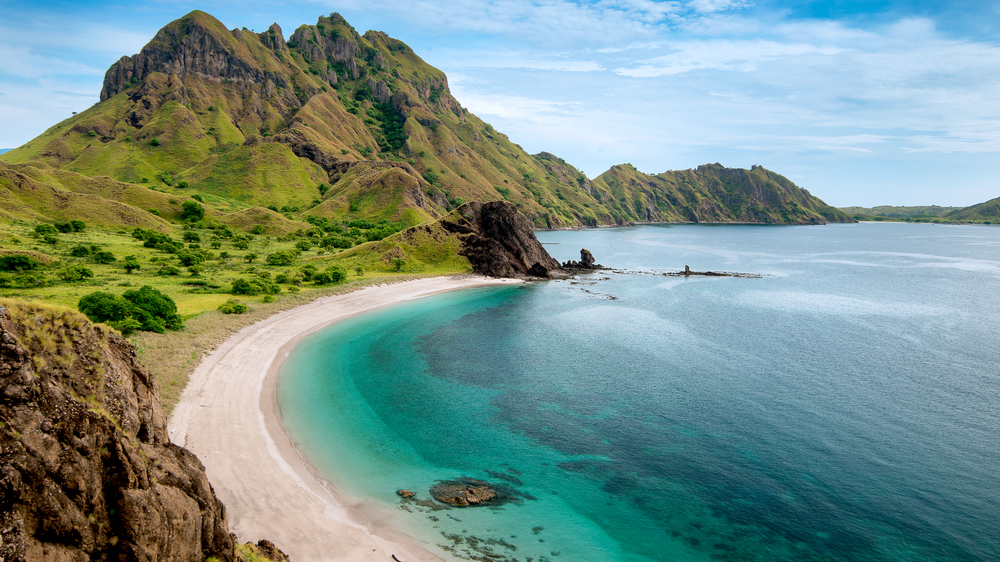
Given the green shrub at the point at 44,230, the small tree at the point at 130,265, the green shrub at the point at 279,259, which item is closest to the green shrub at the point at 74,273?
the small tree at the point at 130,265

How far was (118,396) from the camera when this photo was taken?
14469mm

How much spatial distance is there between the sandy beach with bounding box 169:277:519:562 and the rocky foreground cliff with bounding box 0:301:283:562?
7.89 meters

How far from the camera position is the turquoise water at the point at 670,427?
25828 millimetres

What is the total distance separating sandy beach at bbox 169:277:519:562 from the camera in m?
22.8

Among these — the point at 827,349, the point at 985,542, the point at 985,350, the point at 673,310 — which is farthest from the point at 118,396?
the point at 985,350

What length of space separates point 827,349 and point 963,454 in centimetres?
2892

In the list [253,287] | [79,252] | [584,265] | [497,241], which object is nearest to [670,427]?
[253,287]

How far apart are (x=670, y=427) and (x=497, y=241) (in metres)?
88.2

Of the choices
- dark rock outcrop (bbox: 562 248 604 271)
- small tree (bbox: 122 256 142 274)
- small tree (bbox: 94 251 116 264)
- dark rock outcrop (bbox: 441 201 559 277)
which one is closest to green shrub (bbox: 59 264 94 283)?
small tree (bbox: 122 256 142 274)

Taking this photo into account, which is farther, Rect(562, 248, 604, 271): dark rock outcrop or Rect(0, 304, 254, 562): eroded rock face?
Rect(562, 248, 604, 271): dark rock outcrop

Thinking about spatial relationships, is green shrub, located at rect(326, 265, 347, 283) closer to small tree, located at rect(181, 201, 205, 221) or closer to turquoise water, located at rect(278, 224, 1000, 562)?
turquoise water, located at rect(278, 224, 1000, 562)

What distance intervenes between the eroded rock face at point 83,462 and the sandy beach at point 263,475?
799 cm

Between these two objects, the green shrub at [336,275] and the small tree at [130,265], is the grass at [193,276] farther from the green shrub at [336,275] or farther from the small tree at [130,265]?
the green shrub at [336,275]

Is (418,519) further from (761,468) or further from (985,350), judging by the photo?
(985,350)
